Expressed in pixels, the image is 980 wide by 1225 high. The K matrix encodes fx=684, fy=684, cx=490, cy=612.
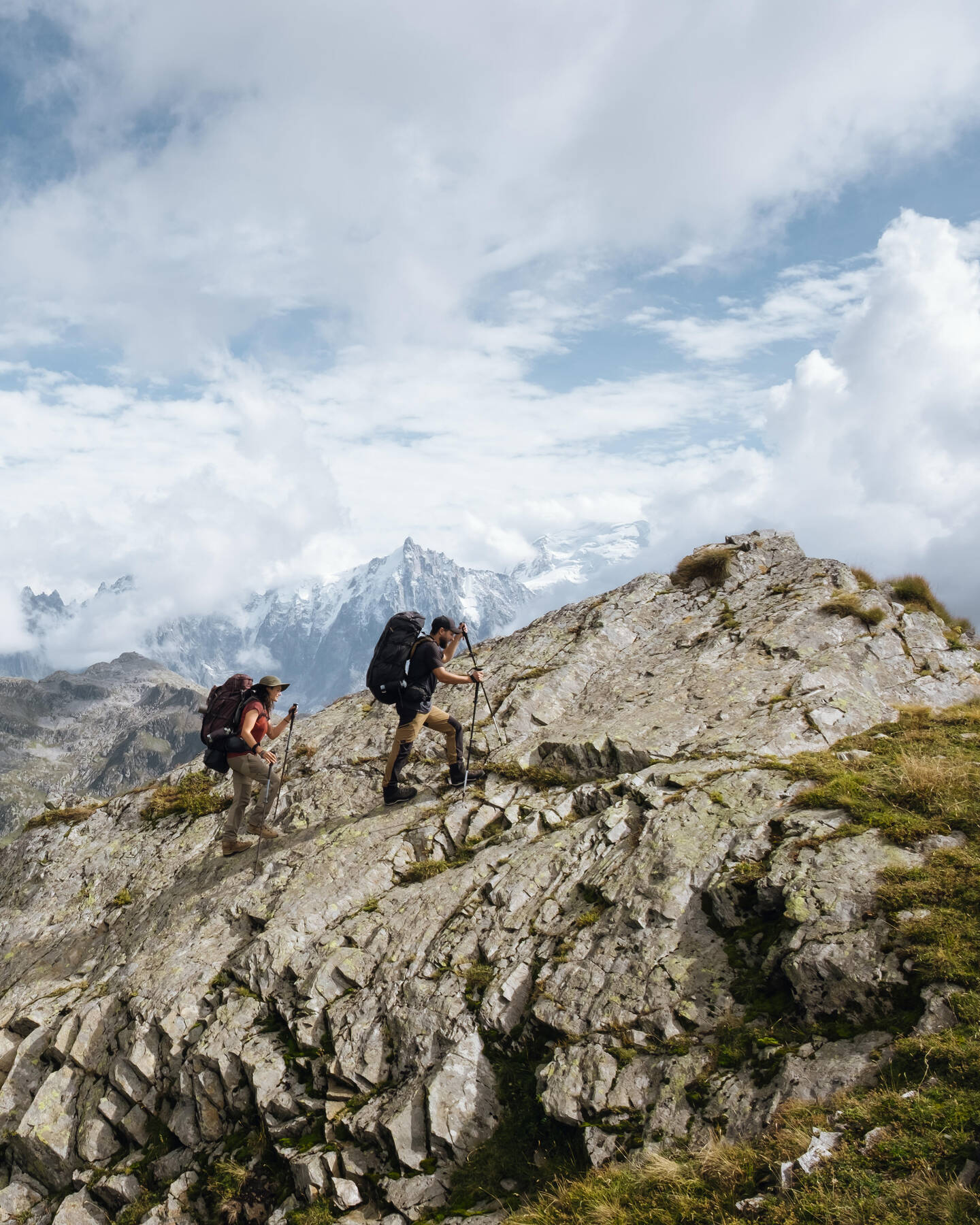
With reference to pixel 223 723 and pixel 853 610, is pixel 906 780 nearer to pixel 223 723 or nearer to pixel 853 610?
pixel 853 610

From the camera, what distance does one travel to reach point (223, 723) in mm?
17094

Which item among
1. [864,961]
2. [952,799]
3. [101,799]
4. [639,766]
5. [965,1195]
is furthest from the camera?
[101,799]

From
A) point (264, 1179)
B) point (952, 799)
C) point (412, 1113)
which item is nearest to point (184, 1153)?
point (264, 1179)

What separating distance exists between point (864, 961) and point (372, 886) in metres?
9.36

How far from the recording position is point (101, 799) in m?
23.3

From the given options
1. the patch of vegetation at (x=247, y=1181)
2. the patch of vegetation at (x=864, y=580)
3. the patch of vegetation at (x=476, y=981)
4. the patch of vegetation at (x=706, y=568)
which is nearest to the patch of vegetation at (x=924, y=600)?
the patch of vegetation at (x=864, y=580)

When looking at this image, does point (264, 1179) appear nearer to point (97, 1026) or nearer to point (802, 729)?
point (97, 1026)

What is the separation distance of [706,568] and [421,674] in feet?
42.5

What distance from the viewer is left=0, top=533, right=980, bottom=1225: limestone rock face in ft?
29.3

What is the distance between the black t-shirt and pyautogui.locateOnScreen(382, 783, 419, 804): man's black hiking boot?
2.14 m

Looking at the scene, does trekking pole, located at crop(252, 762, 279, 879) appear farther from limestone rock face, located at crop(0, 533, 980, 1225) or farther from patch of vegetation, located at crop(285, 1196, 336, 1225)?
patch of vegetation, located at crop(285, 1196, 336, 1225)

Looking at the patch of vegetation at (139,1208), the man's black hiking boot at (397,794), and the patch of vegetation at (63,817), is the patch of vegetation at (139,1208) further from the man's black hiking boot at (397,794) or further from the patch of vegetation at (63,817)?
the patch of vegetation at (63,817)

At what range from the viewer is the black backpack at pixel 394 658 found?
16516 millimetres

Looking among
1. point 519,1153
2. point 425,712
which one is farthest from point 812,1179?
point 425,712
